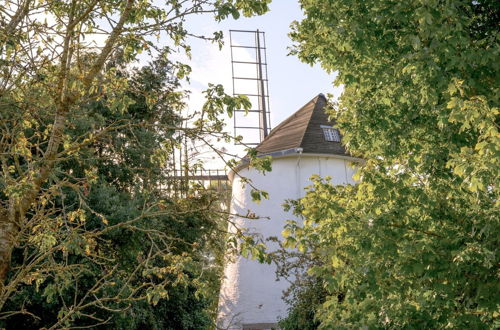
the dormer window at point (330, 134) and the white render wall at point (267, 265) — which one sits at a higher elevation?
the dormer window at point (330, 134)

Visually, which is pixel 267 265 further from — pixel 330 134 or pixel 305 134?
pixel 330 134

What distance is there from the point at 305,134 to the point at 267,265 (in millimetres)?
5276

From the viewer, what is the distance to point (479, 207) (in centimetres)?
643

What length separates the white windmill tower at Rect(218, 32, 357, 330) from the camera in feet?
68.6

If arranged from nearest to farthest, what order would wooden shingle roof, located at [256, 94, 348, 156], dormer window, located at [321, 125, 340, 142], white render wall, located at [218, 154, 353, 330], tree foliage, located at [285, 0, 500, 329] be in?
tree foliage, located at [285, 0, 500, 329], white render wall, located at [218, 154, 353, 330], wooden shingle roof, located at [256, 94, 348, 156], dormer window, located at [321, 125, 340, 142]

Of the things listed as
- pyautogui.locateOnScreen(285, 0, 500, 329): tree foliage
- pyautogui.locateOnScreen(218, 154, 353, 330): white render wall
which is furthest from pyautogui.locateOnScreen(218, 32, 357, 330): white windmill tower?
pyautogui.locateOnScreen(285, 0, 500, 329): tree foliage

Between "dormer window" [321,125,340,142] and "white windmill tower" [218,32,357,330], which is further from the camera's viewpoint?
"dormer window" [321,125,340,142]

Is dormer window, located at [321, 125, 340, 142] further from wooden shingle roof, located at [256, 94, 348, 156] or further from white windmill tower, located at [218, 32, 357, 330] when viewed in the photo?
wooden shingle roof, located at [256, 94, 348, 156]

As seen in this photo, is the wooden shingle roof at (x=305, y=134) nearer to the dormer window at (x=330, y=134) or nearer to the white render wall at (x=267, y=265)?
the dormer window at (x=330, y=134)

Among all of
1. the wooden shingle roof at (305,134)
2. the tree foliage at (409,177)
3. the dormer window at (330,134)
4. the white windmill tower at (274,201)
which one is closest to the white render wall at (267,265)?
the white windmill tower at (274,201)

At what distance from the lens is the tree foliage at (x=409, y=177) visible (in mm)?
6590

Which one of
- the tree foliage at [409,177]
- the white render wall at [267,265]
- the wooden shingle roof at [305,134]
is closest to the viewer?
the tree foliage at [409,177]

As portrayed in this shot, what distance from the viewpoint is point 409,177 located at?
25.3ft

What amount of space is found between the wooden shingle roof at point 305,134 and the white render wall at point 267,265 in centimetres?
39
